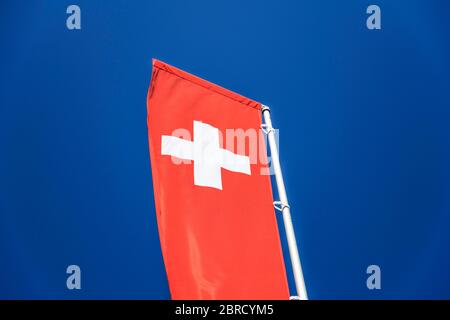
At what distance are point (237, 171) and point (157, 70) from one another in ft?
3.82

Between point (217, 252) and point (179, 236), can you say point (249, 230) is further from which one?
point (179, 236)

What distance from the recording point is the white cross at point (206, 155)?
345cm

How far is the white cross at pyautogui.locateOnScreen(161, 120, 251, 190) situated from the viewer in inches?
136

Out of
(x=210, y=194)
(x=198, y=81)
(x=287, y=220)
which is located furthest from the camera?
(x=198, y=81)

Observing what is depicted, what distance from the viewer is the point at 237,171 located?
3.59 m

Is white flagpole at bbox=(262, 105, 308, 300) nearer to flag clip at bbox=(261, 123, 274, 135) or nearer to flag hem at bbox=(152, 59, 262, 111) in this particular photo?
flag clip at bbox=(261, 123, 274, 135)

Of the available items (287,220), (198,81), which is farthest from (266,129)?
(287,220)

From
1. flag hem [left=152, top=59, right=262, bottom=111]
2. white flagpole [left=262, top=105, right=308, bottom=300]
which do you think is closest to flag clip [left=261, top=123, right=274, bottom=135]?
white flagpole [left=262, top=105, right=308, bottom=300]

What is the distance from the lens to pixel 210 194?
11.2 ft

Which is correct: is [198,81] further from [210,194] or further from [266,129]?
[210,194]

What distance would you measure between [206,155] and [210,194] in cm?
35

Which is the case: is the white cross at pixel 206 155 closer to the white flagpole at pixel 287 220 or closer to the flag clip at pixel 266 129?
the white flagpole at pixel 287 220

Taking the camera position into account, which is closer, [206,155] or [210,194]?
[210,194]

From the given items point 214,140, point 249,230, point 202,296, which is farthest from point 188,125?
point 202,296
